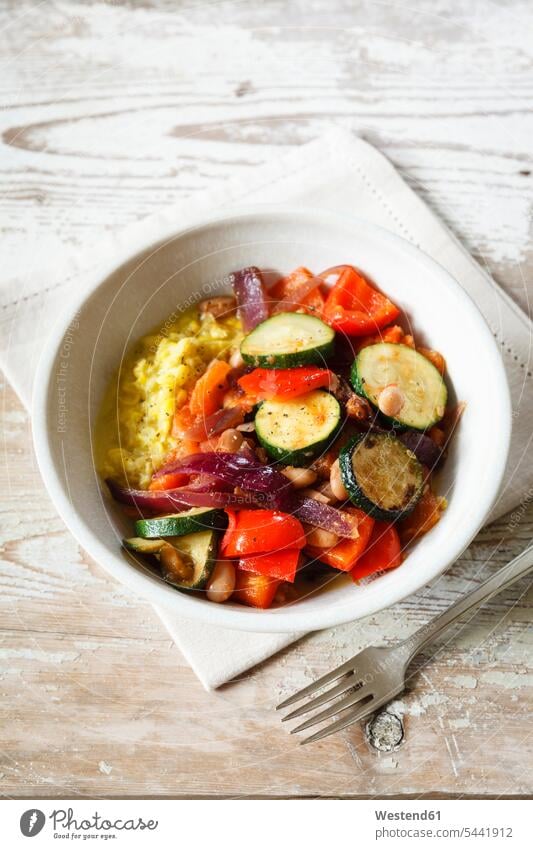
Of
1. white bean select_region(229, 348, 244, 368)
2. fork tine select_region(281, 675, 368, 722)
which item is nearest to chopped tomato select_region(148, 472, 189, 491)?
white bean select_region(229, 348, 244, 368)

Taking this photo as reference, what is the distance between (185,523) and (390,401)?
62cm

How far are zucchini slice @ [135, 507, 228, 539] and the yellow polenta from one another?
172 millimetres

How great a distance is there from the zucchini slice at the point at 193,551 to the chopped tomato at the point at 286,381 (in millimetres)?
409

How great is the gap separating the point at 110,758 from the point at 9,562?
26.5 inches

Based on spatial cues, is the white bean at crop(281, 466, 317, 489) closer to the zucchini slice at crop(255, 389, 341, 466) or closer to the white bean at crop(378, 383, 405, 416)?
the zucchini slice at crop(255, 389, 341, 466)

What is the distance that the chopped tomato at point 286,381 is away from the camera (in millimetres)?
2117

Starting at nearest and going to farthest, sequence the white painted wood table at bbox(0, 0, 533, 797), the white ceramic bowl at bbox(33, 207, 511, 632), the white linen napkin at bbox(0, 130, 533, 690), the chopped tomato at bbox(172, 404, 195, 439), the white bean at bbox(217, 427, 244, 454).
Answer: the white ceramic bowl at bbox(33, 207, 511, 632) → the white bean at bbox(217, 427, 244, 454) → the chopped tomato at bbox(172, 404, 195, 439) → the white painted wood table at bbox(0, 0, 533, 797) → the white linen napkin at bbox(0, 130, 533, 690)

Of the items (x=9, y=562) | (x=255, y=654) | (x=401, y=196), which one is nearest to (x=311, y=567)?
(x=255, y=654)

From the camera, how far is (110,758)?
2299mm

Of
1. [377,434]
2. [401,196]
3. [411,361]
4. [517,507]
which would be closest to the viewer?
[377,434]

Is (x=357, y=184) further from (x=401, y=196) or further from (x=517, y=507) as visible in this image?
(x=517, y=507)

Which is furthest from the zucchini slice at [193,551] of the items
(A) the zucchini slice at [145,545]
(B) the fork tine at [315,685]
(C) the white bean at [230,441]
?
(B) the fork tine at [315,685]

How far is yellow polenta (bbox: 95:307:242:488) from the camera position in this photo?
7.22ft

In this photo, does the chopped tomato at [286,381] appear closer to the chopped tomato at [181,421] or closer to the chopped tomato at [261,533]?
the chopped tomato at [181,421]
